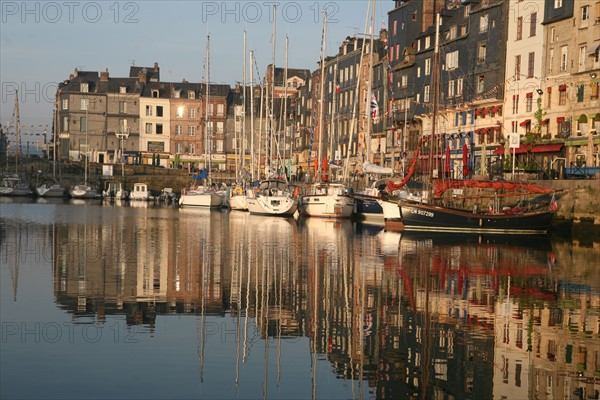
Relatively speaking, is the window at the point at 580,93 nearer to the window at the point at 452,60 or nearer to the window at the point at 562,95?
the window at the point at 562,95

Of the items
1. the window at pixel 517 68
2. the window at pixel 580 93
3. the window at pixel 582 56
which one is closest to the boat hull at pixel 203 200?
the window at pixel 517 68

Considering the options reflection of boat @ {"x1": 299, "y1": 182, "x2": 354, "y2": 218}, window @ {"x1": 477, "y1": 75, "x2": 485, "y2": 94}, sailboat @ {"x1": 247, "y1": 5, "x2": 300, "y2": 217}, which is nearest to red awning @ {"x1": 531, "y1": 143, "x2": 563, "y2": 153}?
window @ {"x1": 477, "y1": 75, "x2": 485, "y2": 94}

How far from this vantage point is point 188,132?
137 meters

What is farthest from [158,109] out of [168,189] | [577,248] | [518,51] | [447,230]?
[577,248]

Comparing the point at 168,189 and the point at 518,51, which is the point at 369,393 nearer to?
the point at 518,51

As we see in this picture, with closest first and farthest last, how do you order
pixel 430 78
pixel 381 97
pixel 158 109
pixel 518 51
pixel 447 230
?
pixel 447 230, pixel 518 51, pixel 430 78, pixel 381 97, pixel 158 109

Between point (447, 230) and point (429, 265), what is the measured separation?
1976 centimetres

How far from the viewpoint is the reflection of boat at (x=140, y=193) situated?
115m

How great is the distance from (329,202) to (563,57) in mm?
20900

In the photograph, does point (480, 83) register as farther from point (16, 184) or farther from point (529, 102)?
point (16, 184)

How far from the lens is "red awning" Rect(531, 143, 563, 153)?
61.0m

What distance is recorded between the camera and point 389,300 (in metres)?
23.0

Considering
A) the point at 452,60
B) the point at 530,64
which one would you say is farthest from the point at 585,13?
the point at 452,60

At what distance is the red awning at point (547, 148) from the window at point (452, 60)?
Result: 58.7 ft
